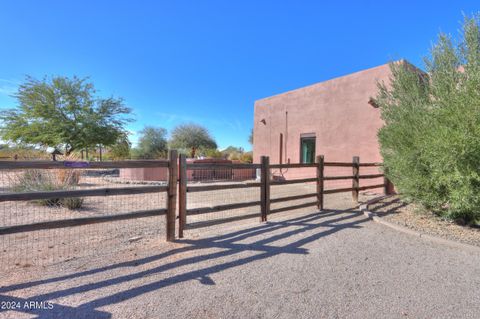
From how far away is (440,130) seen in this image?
5160 millimetres

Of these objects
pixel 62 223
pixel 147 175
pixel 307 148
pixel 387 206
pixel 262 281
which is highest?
pixel 307 148

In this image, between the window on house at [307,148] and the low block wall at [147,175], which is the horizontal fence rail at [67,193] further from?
the low block wall at [147,175]

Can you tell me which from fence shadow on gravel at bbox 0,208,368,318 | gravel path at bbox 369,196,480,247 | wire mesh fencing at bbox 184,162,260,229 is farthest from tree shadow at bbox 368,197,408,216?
wire mesh fencing at bbox 184,162,260,229

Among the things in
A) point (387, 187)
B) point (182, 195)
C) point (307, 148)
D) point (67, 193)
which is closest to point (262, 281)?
point (182, 195)

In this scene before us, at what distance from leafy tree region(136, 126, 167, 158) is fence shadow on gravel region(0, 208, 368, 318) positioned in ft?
119

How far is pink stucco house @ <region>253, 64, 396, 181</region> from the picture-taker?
437 inches

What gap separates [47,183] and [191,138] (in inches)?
1243

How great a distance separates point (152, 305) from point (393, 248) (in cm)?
383

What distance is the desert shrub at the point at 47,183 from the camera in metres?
7.35

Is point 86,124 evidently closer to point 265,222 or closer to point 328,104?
point 328,104

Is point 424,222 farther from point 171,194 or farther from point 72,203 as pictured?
point 72,203

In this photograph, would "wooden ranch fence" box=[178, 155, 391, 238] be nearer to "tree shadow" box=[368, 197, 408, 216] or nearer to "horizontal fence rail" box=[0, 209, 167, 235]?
"horizontal fence rail" box=[0, 209, 167, 235]

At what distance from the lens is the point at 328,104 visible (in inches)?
506

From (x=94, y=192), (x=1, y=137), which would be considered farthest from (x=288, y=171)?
(x=1, y=137)
